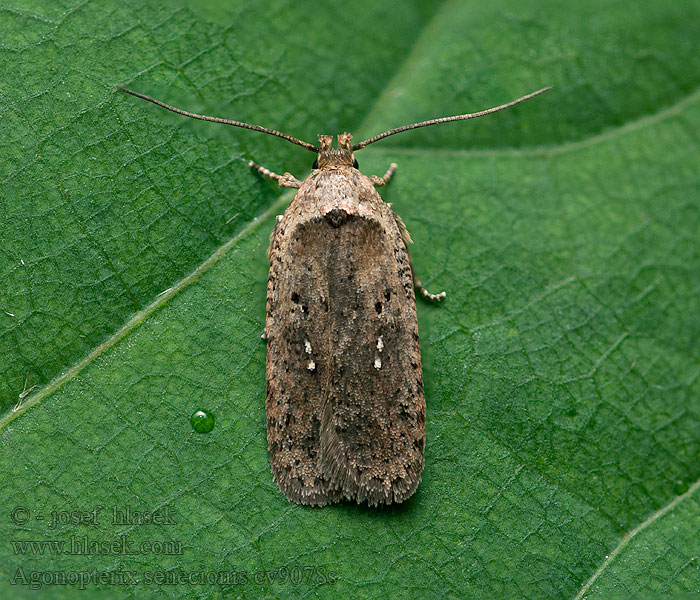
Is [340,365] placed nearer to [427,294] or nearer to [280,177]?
[427,294]

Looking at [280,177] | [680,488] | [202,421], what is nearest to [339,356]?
[202,421]

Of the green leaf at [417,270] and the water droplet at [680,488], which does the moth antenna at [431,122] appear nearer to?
the green leaf at [417,270]

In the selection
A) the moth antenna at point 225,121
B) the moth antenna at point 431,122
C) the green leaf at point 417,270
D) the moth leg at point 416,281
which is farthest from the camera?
the moth leg at point 416,281

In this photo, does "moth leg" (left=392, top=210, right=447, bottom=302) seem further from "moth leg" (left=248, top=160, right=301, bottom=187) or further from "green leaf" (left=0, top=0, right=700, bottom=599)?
"moth leg" (left=248, top=160, right=301, bottom=187)

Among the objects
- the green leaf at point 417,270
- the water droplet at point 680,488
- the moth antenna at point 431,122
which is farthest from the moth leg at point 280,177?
the water droplet at point 680,488

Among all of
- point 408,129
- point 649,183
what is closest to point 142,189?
point 408,129

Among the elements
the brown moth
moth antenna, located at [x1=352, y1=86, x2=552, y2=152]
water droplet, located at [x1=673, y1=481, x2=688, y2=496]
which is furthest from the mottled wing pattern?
water droplet, located at [x1=673, y1=481, x2=688, y2=496]
